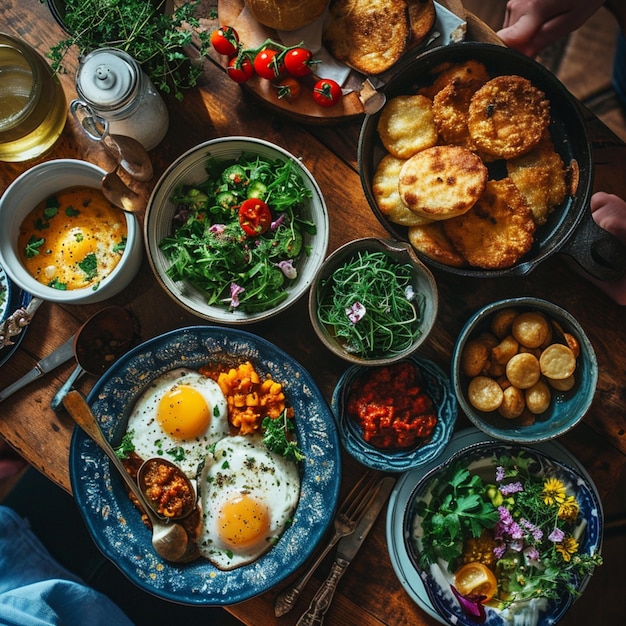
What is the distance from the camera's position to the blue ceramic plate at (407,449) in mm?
2512

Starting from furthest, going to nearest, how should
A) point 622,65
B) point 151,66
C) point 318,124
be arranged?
point 622,65 → point 318,124 → point 151,66

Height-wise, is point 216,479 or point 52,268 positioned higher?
point 52,268

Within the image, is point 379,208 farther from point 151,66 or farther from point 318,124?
point 151,66

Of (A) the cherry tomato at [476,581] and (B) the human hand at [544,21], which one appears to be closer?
(A) the cherry tomato at [476,581]

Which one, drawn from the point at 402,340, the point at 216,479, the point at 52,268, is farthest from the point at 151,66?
the point at 216,479

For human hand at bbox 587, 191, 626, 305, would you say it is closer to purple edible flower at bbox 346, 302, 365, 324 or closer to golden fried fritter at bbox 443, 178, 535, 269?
golden fried fritter at bbox 443, 178, 535, 269

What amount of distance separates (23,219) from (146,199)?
20.0 inches

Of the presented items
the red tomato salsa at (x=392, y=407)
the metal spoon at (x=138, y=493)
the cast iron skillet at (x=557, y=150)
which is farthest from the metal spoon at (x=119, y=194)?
the red tomato salsa at (x=392, y=407)

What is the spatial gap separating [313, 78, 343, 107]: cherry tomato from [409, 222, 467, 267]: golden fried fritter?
618 millimetres

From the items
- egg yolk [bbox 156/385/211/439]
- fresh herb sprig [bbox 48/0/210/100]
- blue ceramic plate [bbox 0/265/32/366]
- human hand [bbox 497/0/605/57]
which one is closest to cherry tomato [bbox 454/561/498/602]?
egg yolk [bbox 156/385/211/439]

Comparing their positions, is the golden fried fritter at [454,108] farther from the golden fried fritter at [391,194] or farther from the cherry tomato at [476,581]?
the cherry tomato at [476,581]

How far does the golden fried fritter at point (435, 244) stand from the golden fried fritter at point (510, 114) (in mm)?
401

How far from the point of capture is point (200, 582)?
256cm

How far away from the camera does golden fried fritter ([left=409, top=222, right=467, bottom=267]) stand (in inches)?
97.0
